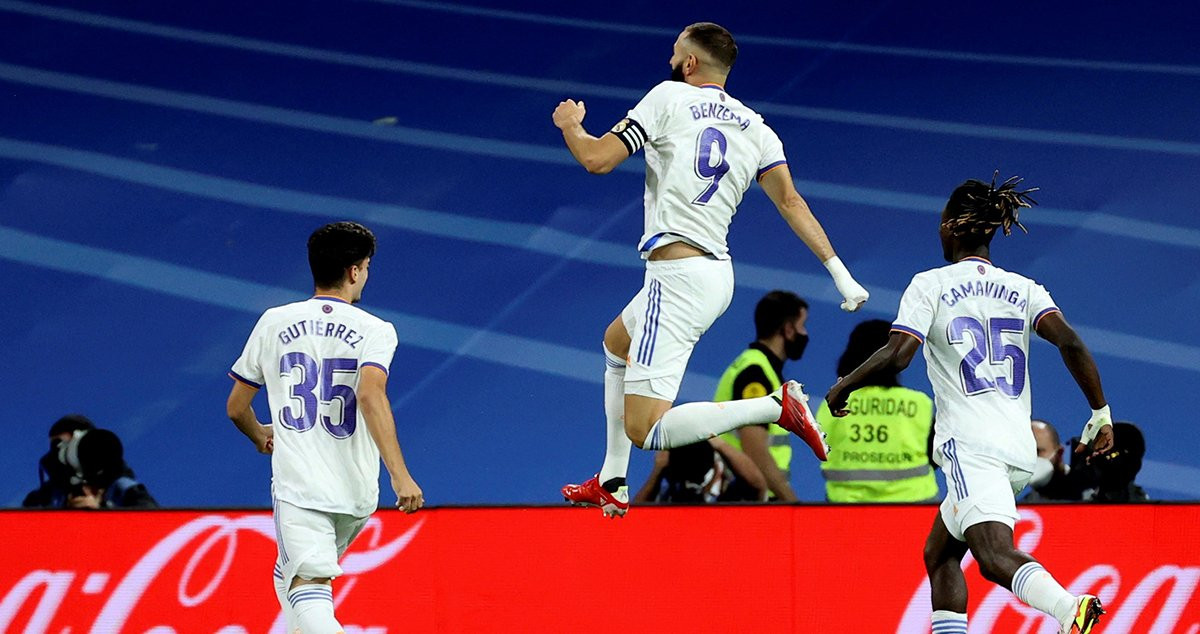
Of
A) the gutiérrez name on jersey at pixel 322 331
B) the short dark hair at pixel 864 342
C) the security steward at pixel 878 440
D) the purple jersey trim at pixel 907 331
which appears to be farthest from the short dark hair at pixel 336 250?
the short dark hair at pixel 864 342

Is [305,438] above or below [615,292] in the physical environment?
below

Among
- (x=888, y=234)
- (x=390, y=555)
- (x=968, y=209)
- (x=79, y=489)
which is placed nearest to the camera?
(x=968, y=209)

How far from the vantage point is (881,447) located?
25.4 ft

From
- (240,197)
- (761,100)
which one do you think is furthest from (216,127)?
(761,100)

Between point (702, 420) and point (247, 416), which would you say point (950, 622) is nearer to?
point (702, 420)

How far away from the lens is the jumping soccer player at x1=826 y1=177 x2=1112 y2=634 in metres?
6.18

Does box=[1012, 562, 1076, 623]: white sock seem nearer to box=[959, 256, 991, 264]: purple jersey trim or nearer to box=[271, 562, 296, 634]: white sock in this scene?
box=[959, 256, 991, 264]: purple jersey trim

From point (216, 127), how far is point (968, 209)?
6.83m

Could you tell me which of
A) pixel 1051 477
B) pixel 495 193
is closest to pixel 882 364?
pixel 1051 477

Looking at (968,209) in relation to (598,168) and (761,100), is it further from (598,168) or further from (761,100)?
(761,100)

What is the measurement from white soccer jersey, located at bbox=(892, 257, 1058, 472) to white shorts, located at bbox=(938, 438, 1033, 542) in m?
0.04

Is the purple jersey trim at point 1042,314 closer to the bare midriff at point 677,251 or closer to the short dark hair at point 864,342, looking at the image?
the bare midriff at point 677,251

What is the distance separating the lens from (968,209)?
20.9 feet

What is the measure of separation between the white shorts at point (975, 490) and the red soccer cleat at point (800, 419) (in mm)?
496
